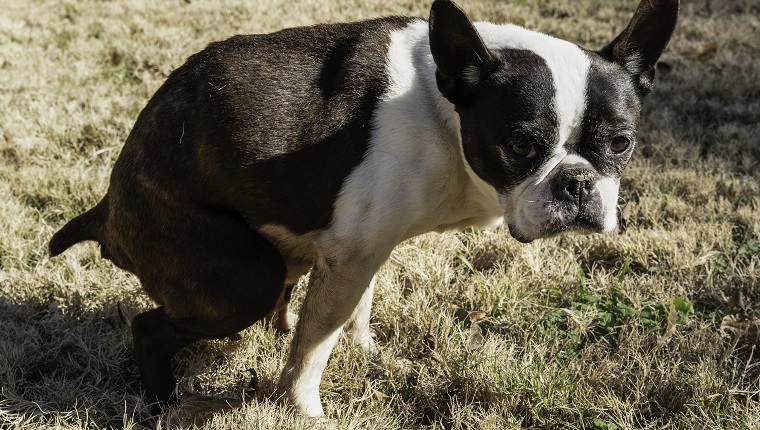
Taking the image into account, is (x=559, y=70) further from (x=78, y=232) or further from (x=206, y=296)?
(x=78, y=232)

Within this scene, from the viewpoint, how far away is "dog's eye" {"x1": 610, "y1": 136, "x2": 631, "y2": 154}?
252cm

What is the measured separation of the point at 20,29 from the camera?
264 inches

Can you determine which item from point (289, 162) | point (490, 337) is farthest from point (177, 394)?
point (490, 337)

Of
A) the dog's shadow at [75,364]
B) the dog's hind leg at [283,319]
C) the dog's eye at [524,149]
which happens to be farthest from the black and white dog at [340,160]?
the dog's hind leg at [283,319]

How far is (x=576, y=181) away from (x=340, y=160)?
2.71 feet

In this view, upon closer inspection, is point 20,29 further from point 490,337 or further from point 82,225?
point 490,337

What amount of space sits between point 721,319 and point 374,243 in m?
1.77

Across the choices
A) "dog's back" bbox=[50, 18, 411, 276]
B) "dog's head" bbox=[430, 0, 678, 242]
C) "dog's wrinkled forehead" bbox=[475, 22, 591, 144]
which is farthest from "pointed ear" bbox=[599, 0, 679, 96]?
"dog's back" bbox=[50, 18, 411, 276]

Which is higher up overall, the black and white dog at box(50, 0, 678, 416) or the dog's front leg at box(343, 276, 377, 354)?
the black and white dog at box(50, 0, 678, 416)

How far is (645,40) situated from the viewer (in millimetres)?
2623

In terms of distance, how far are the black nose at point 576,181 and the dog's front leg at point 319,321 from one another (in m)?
0.71

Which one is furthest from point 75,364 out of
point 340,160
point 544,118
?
point 544,118

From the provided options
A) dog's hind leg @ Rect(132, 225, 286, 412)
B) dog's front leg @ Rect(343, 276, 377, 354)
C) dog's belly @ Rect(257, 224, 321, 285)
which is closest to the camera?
dog's hind leg @ Rect(132, 225, 286, 412)

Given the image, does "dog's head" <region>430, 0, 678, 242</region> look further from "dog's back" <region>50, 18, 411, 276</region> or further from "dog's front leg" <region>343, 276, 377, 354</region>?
"dog's front leg" <region>343, 276, 377, 354</region>
